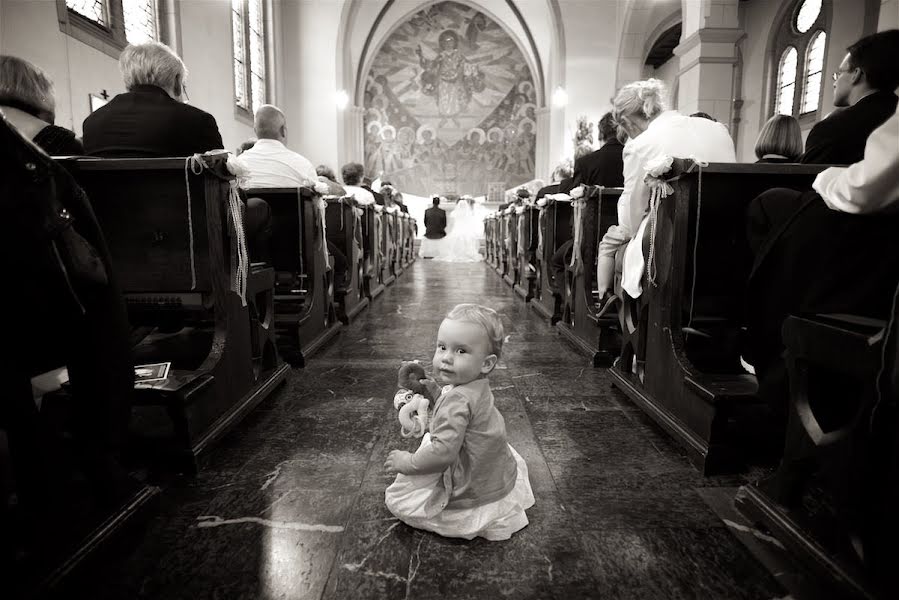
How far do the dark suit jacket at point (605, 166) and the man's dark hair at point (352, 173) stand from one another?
109 inches

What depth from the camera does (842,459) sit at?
1173 mm

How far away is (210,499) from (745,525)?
60.3 inches

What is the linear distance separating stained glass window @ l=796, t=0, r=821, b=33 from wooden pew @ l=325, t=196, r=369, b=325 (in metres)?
9.96

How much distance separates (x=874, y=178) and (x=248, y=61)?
11.8 meters

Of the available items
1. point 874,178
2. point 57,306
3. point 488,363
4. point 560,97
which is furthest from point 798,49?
point 57,306

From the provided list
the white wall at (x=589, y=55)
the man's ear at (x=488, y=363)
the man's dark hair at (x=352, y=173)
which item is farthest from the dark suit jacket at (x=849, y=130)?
the white wall at (x=589, y=55)

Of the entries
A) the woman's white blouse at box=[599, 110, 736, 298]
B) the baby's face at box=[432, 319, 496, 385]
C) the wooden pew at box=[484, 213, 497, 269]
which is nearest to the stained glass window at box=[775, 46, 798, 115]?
the wooden pew at box=[484, 213, 497, 269]

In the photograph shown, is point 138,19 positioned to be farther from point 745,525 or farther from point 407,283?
point 745,525

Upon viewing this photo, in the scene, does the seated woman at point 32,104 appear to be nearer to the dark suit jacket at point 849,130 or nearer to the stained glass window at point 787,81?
the dark suit jacket at point 849,130

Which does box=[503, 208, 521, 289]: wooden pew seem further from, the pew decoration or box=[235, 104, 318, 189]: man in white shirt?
the pew decoration

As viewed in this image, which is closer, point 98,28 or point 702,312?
point 702,312

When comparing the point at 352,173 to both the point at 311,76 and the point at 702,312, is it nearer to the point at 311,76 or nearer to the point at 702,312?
the point at 702,312

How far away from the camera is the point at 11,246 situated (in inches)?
43.1

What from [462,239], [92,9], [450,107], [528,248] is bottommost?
[462,239]
